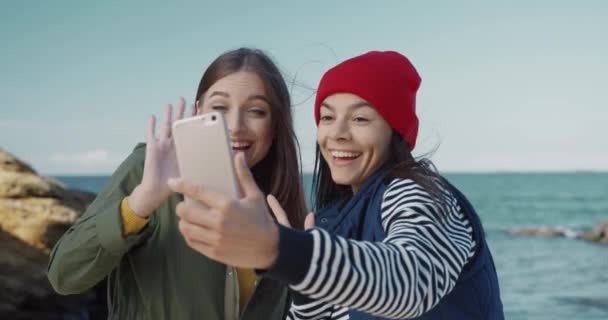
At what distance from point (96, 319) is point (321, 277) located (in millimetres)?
8685

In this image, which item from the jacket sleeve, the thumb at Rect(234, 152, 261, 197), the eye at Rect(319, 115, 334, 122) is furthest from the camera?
the jacket sleeve

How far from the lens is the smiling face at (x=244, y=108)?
9.99ft

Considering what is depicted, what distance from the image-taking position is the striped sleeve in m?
1.44

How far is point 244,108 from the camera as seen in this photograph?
3.07 meters

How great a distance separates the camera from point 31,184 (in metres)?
8.53

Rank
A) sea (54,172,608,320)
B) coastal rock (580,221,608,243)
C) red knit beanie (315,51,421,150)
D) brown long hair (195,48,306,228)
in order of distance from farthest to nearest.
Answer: coastal rock (580,221,608,243) → sea (54,172,608,320) → brown long hair (195,48,306,228) → red knit beanie (315,51,421,150)

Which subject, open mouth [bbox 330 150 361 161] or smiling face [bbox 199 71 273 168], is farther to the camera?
smiling face [bbox 199 71 273 168]

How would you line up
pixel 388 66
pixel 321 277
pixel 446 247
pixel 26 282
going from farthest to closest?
pixel 26 282 < pixel 388 66 < pixel 446 247 < pixel 321 277

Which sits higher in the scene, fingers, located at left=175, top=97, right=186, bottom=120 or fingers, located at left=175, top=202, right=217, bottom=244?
fingers, located at left=175, top=97, right=186, bottom=120

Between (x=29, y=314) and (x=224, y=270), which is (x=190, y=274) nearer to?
(x=224, y=270)

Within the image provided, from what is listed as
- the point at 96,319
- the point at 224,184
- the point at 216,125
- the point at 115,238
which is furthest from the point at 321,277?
the point at 96,319

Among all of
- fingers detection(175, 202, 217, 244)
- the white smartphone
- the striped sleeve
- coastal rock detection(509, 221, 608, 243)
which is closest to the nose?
the striped sleeve

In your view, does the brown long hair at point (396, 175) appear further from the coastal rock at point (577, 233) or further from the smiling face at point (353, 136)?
the coastal rock at point (577, 233)

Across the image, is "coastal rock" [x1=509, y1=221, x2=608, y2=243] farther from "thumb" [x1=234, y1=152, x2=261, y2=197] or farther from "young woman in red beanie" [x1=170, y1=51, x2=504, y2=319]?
"thumb" [x1=234, y1=152, x2=261, y2=197]
